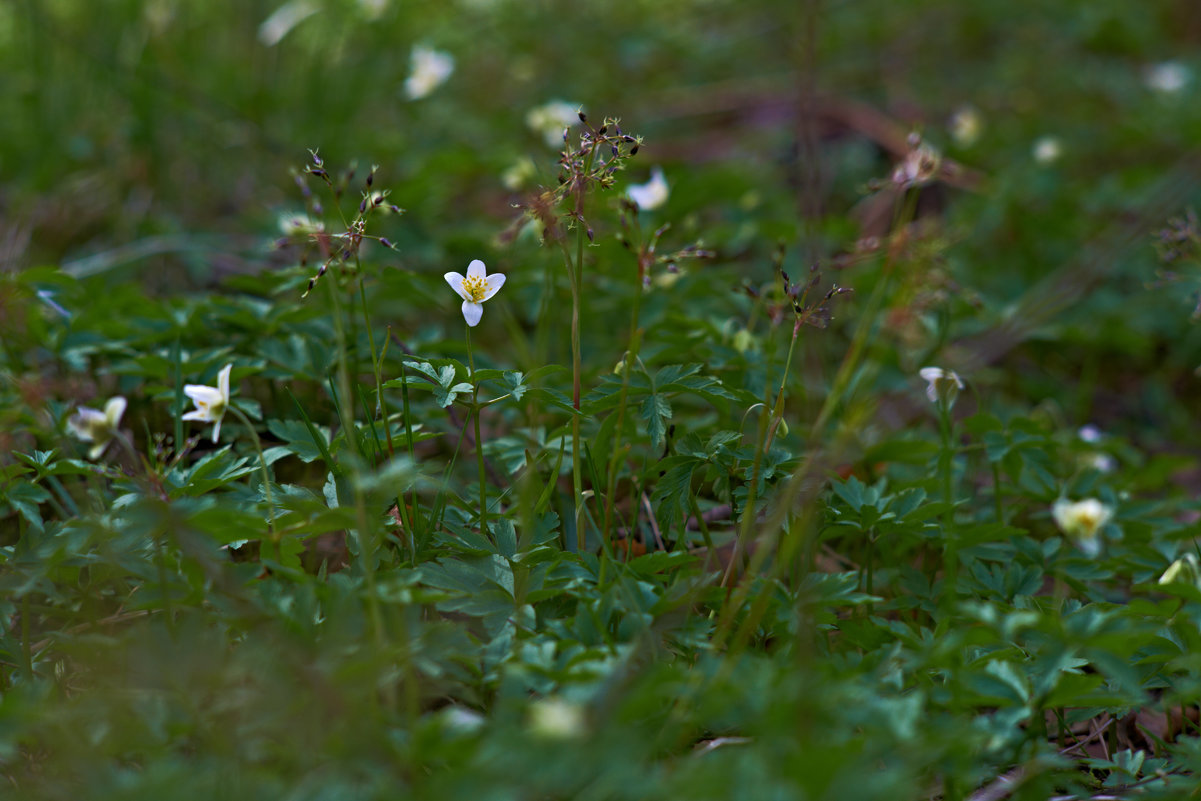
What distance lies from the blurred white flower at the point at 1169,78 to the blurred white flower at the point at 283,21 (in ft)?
13.4

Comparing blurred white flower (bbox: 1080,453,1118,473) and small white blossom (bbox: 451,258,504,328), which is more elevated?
small white blossom (bbox: 451,258,504,328)

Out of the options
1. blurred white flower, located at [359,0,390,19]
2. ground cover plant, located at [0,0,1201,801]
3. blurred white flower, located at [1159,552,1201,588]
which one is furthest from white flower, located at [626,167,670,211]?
blurred white flower, located at [359,0,390,19]

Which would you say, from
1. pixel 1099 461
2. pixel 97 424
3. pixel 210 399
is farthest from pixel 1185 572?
pixel 97 424

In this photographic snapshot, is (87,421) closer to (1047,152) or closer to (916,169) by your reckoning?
(916,169)

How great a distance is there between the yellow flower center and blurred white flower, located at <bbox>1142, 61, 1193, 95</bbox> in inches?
161

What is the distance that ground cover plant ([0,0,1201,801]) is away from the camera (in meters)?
1.33

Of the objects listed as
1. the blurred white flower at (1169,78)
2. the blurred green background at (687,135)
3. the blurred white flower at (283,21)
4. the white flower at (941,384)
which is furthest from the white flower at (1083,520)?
the blurred white flower at (283,21)

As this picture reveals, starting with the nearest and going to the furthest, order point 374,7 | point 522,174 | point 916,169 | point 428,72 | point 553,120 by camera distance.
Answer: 1. point 916,169
2. point 522,174
3. point 553,120
4. point 428,72
5. point 374,7

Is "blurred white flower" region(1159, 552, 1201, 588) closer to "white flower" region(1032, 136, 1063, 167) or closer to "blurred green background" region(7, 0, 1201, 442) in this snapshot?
"blurred green background" region(7, 0, 1201, 442)

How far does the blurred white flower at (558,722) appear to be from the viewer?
1.14m

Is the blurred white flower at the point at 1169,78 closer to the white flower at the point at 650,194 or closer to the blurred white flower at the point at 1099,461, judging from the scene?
the blurred white flower at the point at 1099,461

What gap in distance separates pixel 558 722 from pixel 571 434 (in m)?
1.01

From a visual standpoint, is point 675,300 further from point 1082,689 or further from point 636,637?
point 1082,689

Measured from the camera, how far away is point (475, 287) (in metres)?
1.96
